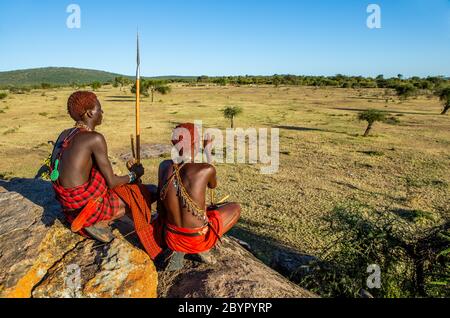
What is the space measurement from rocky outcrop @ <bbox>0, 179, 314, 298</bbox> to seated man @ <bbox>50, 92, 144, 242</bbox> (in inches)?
9.4

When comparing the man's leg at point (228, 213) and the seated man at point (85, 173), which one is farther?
the man's leg at point (228, 213)

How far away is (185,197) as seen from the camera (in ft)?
11.1

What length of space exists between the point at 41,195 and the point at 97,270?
90.0 inches

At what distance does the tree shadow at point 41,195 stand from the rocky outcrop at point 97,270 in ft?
0.11

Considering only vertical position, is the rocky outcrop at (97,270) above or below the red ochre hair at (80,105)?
below

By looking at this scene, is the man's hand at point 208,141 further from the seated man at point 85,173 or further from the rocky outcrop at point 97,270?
the rocky outcrop at point 97,270

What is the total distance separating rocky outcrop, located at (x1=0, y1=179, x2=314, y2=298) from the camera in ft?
9.41

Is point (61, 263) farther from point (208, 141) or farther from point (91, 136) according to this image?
point (208, 141)

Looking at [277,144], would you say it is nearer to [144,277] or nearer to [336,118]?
[336,118]

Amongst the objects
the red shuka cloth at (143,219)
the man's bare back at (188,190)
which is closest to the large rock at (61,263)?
the red shuka cloth at (143,219)

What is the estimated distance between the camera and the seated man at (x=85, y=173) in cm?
335

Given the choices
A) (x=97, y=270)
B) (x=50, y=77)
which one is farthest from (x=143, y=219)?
(x=50, y=77)

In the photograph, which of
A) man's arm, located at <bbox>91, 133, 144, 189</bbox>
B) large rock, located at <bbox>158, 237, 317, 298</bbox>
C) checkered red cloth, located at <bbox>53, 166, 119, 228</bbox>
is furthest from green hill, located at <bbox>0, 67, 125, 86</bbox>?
large rock, located at <bbox>158, 237, 317, 298</bbox>

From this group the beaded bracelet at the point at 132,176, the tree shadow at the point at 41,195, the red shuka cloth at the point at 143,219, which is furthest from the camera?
the tree shadow at the point at 41,195
